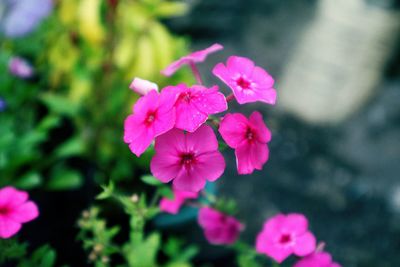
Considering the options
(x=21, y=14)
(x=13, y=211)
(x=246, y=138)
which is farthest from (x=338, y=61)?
(x=13, y=211)

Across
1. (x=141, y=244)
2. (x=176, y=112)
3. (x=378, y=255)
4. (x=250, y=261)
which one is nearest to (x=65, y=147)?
(x=141, y=244)

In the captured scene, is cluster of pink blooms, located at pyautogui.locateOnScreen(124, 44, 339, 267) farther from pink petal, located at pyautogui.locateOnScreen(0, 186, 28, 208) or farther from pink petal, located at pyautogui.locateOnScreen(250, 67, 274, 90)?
pink petal, located at pyautogui.locateOnScreen(0, 186, 28, 208)

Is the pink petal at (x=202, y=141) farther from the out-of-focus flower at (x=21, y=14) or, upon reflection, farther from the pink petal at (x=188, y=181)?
the out-of-focus flower at (x=21, y=14)

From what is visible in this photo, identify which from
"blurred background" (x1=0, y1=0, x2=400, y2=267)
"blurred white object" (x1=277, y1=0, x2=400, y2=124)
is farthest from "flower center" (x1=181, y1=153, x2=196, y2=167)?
A: "blurred white object" (x1=277, y1=0, x2=400, y2=124)

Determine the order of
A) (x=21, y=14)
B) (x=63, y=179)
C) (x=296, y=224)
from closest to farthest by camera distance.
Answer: (x=296, y=224) < (x=63, y=179) < (x=21, y=14)

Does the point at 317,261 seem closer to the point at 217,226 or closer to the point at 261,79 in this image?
the point at 217,226

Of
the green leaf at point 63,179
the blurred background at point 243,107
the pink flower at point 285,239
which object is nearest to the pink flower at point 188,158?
the pink flower at point 285,239
